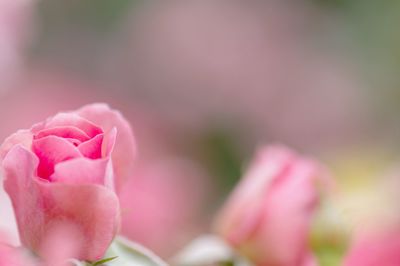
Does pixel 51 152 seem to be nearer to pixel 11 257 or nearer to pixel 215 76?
pixel 11 257

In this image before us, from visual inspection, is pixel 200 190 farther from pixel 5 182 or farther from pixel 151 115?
pixel 5 182

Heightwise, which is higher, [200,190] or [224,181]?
[224,181]

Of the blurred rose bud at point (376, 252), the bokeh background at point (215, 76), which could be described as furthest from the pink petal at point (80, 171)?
the bokeh background at point (215, 76)

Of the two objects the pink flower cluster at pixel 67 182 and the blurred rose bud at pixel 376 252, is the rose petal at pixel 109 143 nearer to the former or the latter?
the pink flower cluster at pixel 67 182

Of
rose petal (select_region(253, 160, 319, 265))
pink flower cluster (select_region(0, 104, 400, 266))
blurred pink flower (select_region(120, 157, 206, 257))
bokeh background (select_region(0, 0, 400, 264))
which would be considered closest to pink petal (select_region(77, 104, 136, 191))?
pink flower cluster (select_region(0, 104, 400, 266))

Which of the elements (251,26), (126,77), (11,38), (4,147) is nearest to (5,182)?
(4,147)

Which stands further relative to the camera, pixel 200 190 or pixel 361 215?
pixel 200 190

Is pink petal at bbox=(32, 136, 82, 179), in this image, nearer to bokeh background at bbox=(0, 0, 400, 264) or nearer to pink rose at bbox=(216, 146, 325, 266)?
pink rose at bbox=(216, 146, 325, 266)
